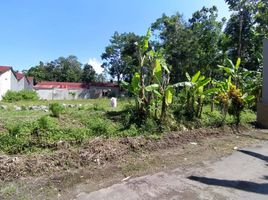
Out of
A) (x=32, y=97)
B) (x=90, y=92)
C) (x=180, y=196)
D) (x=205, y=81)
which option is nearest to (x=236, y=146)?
(x=205, y=81)

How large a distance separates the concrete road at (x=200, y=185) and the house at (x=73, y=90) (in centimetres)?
4613

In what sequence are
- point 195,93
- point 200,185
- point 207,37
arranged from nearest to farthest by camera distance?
point 200,185 → point 195,93 → point 207,37

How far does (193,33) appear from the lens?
2844cm

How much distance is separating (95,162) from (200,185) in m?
1.83

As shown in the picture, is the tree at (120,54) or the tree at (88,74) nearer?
the tree at (120,54)

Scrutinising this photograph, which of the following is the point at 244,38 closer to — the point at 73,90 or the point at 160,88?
the point at 160,88

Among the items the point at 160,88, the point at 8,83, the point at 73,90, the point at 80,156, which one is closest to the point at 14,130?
the point at 80,156

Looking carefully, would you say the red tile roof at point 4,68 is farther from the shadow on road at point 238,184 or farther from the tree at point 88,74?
the tree at point 88,74

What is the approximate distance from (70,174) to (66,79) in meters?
70.4

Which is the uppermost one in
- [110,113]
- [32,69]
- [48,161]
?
[32,69]

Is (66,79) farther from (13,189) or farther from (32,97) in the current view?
(13,189)

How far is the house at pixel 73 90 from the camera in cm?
5128

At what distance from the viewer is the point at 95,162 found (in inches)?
205

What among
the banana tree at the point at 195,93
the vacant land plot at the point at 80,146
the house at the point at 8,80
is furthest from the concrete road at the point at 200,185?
the house at the point at 8,80
